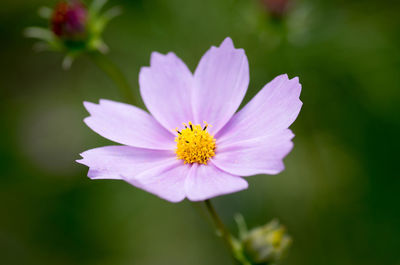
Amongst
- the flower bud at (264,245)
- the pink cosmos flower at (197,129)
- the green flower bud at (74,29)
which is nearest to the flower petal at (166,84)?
the pink cosmos flower at (197,129)

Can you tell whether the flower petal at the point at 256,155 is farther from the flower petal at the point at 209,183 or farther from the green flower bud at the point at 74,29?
the green flower bud at the point at 74,29

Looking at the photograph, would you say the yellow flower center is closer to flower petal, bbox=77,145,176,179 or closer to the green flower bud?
flower petal, bbox=77,145,176,179

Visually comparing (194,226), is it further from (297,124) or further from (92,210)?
(297,124)

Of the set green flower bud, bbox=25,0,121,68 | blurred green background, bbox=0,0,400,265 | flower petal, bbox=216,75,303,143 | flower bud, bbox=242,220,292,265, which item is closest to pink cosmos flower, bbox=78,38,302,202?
flower petal, bbox=216,75,303,143

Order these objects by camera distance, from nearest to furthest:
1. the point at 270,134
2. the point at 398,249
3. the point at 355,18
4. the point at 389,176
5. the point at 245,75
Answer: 1. the point at 270,134
2. the point at 245,75
3. the point at 398,249
4. the point at 389,176
5. the point at 355,18

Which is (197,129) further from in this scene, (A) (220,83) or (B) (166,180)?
(B) (166,180)

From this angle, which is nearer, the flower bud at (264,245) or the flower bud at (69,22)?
the flower bud at (264,245)

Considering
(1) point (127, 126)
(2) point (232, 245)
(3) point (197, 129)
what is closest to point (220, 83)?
(3) point (197, 129)

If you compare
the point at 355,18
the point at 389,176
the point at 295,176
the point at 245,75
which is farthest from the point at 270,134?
the point at 355,18
